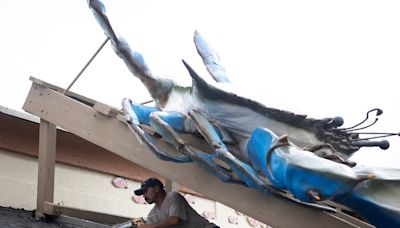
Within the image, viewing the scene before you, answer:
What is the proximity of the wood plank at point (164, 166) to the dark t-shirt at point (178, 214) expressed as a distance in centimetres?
23

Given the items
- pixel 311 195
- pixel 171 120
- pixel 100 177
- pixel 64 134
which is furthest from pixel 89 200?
pixel 311 195

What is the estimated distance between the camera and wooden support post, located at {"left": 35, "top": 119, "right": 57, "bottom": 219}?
5.32 m

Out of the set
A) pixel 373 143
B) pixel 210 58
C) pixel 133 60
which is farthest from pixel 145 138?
pixel 373 143

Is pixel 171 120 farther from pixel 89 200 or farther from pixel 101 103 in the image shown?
pixel 89 200

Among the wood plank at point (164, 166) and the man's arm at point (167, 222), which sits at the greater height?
the wood plank at point (164, 166)

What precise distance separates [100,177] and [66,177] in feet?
1.83

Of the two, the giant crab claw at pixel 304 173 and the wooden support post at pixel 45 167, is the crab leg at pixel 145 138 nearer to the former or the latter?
the giant crab claw at pixel 304 173

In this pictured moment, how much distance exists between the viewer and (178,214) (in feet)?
13.6

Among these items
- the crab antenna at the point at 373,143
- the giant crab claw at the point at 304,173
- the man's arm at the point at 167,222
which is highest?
the crab antenna at the point at 373,143

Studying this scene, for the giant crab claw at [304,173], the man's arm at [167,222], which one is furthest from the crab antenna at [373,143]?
the man's arm at [167,222]

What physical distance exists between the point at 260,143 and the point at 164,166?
1007 millimetres

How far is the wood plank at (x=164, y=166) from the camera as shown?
3.52 meters

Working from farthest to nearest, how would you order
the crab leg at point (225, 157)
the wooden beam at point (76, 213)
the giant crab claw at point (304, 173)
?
the wooden beam at point (76, 213) → the crab leg at point (225, 157) → the giant crab claw at point (304, 173)

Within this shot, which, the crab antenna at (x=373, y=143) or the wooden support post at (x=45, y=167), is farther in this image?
the wooden support post at (x=45, y=167)
